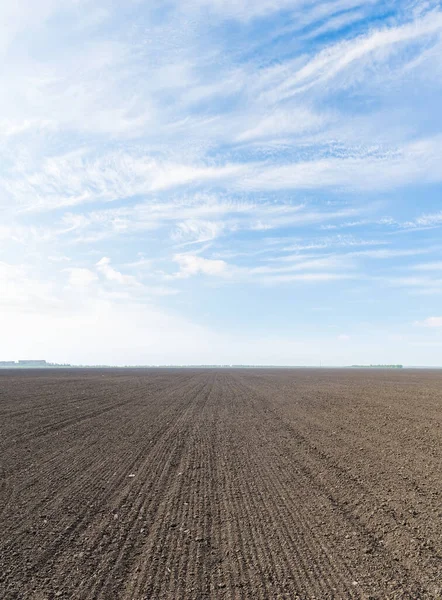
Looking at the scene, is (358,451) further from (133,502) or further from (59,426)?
(59,426)

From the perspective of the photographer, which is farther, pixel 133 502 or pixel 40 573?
pixel 133 502

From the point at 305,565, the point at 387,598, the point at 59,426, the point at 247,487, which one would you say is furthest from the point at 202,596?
the point at 59,426

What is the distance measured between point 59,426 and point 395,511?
11.1 m

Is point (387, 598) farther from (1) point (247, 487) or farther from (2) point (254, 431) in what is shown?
(2) point (254, 431)

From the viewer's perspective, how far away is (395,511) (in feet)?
21.7

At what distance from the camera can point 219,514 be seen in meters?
6.32

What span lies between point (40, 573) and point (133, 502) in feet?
7.30

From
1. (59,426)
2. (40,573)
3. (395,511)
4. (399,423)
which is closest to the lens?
(40,573)

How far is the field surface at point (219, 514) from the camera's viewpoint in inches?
177

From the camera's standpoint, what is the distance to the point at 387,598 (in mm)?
4219

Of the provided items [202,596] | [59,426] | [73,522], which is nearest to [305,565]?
[202,596]

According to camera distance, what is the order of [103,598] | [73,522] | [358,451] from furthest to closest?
[358,451] < [73,522] < [103,598]

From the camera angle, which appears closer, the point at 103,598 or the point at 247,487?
the point at 103,598

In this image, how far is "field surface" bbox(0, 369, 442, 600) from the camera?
4.49 metres
